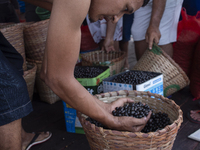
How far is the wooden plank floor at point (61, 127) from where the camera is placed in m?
1.56

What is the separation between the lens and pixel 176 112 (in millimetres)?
1250

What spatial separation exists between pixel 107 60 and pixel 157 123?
1525 millimetres

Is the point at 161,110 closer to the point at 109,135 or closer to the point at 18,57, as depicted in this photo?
the point at 109,135

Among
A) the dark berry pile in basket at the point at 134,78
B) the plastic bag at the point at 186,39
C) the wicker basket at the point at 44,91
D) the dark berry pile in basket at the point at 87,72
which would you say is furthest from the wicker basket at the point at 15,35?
the plastic bag at the point at 186,39

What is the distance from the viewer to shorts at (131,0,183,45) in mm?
2354

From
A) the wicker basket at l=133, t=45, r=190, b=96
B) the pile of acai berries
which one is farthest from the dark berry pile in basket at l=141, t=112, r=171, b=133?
the wicker basket at l=133, t=45, r=190, b=96

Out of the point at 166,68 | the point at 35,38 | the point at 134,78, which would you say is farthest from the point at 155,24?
the point at 35,38

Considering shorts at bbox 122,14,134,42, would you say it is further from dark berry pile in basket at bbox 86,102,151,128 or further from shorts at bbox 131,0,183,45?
dark berry pile in basket at bbox 86,102,151,128

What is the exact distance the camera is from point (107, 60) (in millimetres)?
2715

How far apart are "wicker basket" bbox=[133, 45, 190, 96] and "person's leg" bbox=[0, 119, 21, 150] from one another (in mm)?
1363

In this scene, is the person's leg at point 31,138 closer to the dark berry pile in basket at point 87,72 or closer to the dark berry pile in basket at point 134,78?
the dark berry pile in basket at point 87,72

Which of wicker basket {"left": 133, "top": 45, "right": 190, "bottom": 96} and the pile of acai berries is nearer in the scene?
the pile of acai berries

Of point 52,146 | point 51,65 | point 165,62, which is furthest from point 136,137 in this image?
point 165,62

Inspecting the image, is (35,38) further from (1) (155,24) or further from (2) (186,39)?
(2) (186,39)
